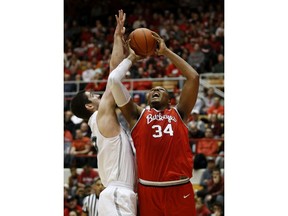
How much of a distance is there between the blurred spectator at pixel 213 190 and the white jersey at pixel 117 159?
16.6ft

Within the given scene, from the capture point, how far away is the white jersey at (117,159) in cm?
561

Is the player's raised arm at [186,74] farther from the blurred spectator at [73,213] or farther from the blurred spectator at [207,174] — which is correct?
the blurred spectator at [73,213]

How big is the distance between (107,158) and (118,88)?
2.48ft

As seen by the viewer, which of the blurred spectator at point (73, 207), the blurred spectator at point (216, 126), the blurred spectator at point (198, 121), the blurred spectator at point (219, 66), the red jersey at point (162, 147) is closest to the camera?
the red jersey at point (162, 147)

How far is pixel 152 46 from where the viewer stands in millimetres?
5680

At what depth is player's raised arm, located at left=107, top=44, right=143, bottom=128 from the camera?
5395 millimetres

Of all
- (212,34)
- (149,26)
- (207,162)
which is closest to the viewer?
(207,162)

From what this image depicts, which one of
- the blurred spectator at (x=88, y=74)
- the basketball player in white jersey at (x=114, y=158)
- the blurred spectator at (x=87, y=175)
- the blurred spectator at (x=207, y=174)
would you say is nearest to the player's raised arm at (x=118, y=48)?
the basketball player in white jersey at (x=114, y=158)

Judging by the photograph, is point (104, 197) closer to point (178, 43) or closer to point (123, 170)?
point (123, 170)

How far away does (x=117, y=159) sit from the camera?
18.4 feet

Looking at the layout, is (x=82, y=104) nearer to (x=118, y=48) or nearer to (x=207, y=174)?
(x=118, y=48)

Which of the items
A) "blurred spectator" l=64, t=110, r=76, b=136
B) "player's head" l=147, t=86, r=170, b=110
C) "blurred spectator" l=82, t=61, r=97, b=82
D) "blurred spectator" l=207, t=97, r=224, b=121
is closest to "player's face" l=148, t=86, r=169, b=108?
"player's head" l=147, t=86, r=170, b=110

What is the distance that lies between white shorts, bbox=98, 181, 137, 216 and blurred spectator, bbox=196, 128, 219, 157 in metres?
6.18

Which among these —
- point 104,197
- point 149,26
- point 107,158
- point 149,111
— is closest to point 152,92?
point 149,111
